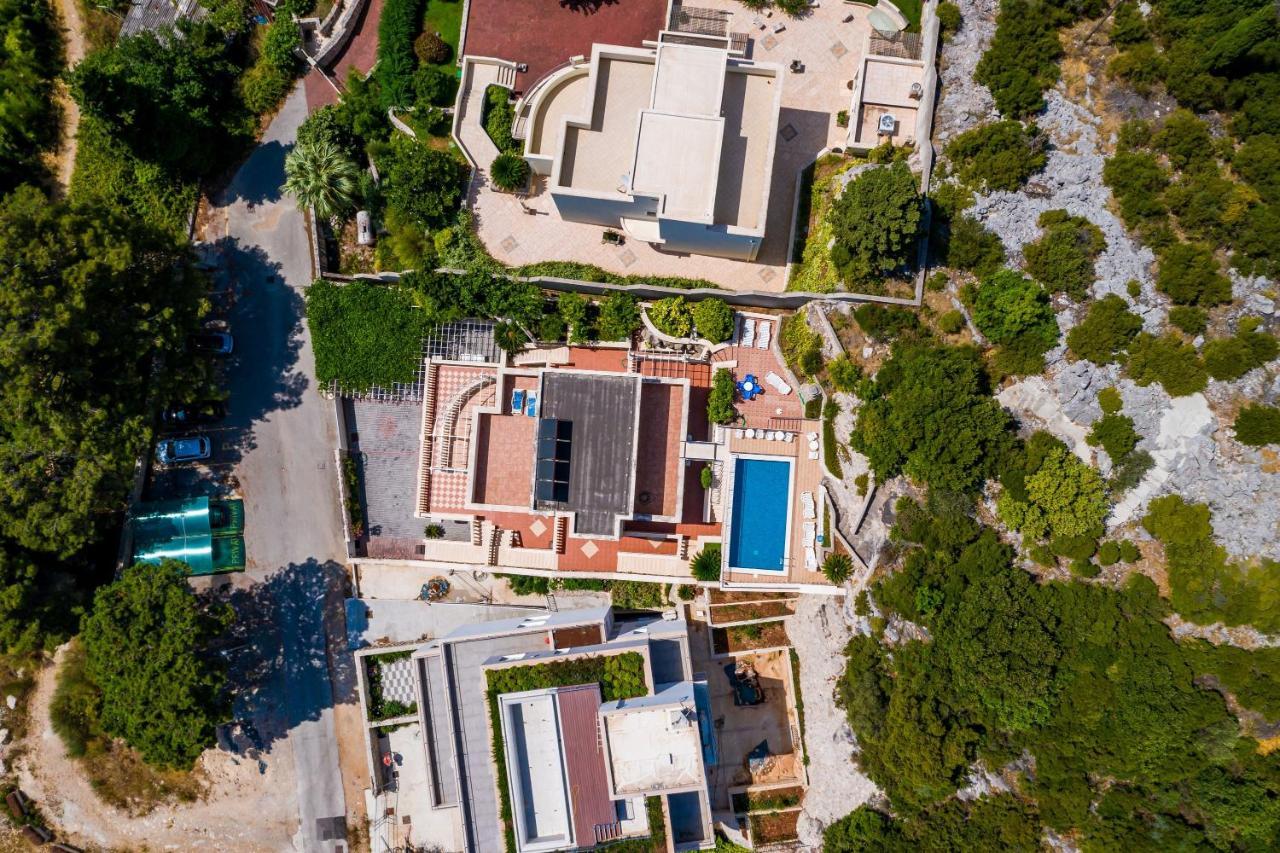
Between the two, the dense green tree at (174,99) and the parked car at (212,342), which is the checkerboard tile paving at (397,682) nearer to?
the parked car at (212,342)

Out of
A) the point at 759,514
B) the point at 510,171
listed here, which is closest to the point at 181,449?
the point at 510,171

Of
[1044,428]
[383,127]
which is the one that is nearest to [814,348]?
[1044,428]

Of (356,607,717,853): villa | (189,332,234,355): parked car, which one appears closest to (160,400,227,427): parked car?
(189,332,234,355): parked car

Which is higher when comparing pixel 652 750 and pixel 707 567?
pixel 707 567

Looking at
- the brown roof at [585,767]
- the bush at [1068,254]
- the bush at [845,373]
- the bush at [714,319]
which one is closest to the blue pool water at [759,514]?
the bush at [845,373]

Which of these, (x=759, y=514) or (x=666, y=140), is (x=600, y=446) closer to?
(x=759, y=514)
